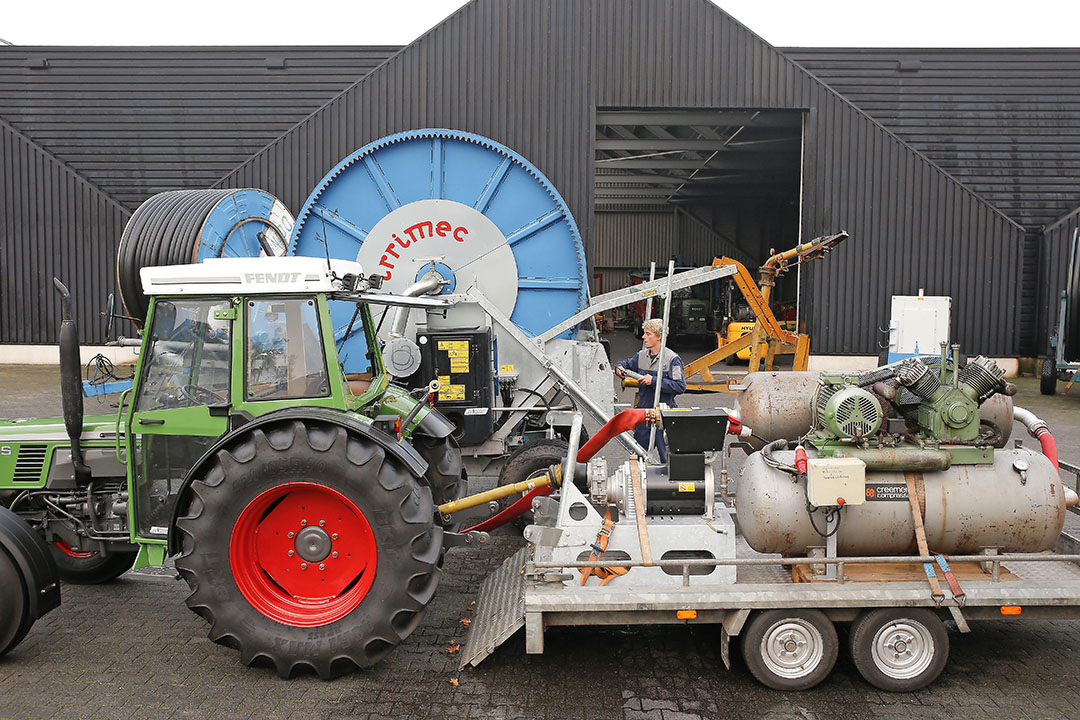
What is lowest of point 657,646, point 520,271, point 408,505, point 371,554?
point 657,646

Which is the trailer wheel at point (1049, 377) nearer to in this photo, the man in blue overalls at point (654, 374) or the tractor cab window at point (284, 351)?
the man in blue overalls at point (654, 374)

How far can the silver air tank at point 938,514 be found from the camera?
4484 millimetres

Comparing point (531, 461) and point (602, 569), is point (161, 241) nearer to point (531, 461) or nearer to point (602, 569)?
point (531, 461)

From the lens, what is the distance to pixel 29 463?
5.04m

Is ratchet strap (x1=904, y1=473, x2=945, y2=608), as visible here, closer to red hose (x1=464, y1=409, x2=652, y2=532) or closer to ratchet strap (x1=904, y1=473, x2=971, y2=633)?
ratchet strap (x1=904, y1=473, x2=971, y2=633)

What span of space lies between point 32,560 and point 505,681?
8.77ft

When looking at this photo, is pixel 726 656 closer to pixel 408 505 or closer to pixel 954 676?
pixel 954 676

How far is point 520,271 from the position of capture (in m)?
8.70

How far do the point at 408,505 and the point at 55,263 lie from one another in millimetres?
17321

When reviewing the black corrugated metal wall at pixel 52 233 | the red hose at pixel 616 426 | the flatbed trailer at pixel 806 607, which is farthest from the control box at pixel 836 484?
the black corrugated metal wall at pixel 52 233

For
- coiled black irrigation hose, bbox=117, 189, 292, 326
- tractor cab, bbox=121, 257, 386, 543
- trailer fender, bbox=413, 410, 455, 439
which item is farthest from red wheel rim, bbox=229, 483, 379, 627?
coiled black irrigation hose, bbox=117, 189, 292, 326

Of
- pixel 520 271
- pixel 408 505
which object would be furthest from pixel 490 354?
pixel 408 505

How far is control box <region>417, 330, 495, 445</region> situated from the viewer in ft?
24.1

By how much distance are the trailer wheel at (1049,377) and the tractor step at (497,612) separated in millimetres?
14252
